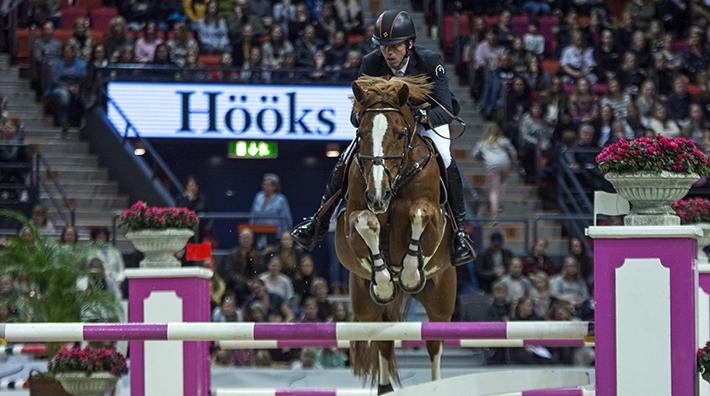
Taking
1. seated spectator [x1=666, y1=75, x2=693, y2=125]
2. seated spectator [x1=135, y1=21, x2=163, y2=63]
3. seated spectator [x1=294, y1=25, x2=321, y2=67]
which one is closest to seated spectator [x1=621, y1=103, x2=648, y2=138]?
seated spectator [x1=666, y1=75, x2=693, y2=125]

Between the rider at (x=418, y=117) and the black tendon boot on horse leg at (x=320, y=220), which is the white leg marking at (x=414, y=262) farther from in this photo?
the black tendon boot on horse leg at (x=320, y=220)

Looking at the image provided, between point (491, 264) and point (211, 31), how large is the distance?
5.53 metres

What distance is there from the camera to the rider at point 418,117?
25.7 ft

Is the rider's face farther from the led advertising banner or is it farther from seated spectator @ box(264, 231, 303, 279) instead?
the led advertising banner

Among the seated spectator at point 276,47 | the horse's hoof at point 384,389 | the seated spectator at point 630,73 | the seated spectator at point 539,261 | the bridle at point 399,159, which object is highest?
the seated spectator at point 276,47

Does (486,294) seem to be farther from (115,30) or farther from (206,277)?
(206,277)

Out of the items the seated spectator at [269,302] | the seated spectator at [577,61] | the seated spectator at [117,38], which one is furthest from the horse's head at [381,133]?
the seated spectator at [577,61]

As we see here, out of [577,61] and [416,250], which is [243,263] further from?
[416,250]

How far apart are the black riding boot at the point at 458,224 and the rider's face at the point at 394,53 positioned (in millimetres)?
611

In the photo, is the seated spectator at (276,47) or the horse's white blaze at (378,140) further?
the seated spectator at (276,47)

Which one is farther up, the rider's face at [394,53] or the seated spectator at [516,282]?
the rider's face at [394,53]

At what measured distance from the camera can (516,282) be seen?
14.2 m

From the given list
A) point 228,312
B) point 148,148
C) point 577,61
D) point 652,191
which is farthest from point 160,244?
point 577,61

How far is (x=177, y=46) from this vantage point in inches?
703
